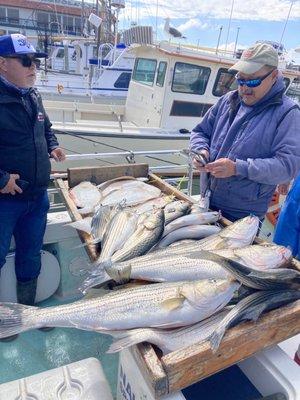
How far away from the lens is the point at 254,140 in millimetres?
2549

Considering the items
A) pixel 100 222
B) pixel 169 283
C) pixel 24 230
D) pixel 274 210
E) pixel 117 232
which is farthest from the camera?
pixel 274 210

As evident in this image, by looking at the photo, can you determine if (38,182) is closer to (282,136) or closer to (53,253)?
(53,253)

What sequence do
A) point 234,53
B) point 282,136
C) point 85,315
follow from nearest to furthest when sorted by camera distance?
1. point 85,315
2. point 282,136
3. point 234,53

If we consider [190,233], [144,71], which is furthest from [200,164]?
[144,71]

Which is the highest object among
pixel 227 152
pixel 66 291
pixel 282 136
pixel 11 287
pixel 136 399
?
pixel 282 136

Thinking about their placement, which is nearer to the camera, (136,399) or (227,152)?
(136,399)

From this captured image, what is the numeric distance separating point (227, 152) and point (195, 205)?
492 millimetres

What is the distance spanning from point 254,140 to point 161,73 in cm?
673

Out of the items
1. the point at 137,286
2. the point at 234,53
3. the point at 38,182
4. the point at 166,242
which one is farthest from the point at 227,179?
the point at 234,53

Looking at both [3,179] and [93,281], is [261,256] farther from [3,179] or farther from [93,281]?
[3,179]

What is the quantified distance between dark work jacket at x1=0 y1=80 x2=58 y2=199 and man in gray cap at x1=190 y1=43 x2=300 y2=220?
1280 millimetres

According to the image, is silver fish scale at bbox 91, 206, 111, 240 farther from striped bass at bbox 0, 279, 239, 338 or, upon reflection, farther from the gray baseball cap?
the gray baseball cap

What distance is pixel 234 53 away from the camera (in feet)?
29.5

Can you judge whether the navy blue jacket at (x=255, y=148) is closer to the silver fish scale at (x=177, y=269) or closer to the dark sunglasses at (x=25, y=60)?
the silver fish scale at (x=177, y=269)
